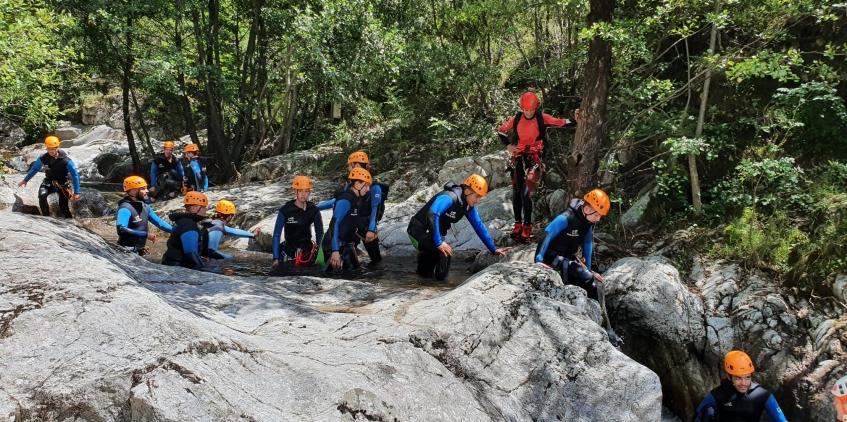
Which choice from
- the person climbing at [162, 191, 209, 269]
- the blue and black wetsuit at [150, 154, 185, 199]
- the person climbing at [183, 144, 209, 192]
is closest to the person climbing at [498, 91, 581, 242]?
the person climbing at [162, 191, 209, 269]

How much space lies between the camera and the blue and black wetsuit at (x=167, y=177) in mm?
15875

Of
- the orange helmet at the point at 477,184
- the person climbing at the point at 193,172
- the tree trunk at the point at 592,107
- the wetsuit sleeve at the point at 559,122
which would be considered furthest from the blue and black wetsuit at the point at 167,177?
the tree trunk at the point at 592,107

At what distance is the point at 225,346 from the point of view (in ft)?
13.5

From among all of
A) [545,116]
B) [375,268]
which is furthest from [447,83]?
[375,268]

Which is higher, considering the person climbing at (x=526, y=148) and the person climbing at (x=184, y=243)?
the person climbing at (x=526, y=148)

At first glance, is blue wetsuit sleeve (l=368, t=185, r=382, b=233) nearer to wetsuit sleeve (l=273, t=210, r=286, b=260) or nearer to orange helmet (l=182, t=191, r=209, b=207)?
wetsuit sleeve (l=273, t=210, r=286, b=260)

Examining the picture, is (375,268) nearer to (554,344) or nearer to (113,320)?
(554,344)

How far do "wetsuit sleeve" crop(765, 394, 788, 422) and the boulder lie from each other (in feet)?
6.32

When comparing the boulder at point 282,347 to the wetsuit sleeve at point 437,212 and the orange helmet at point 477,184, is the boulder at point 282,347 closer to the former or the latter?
the wetsuit sleeve at point 437,212

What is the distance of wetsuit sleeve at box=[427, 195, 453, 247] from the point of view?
7984 mm

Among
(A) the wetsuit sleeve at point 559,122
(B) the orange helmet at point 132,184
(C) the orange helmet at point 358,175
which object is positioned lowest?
(C) the orange helmet at point 358,175

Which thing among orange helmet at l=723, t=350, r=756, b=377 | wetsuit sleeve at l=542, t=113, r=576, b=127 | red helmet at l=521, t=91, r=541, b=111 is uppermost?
red helmet at l=521, t=91, r=541, b=111

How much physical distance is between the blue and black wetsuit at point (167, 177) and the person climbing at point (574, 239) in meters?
A: 11.8

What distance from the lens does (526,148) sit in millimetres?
9492
